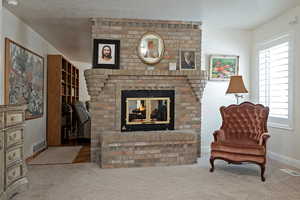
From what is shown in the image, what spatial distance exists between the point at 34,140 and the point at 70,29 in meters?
2.25

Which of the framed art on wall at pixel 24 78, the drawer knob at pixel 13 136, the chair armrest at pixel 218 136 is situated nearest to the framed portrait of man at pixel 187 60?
the chair armrest at pixel 218 136

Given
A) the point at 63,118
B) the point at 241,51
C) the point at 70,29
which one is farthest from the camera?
the point at 63,118

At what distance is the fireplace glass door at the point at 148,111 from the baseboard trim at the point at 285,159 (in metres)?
1.99

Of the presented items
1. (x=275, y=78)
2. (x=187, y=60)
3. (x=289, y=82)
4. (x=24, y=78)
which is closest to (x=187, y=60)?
(x=187, y=60)

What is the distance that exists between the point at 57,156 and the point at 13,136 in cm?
212

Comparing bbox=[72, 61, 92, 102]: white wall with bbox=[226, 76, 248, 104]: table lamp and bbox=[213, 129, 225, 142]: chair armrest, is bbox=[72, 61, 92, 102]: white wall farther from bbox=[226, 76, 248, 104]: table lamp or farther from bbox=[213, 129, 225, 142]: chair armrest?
bbox=[213, 129, 225, 142]: chair armrest

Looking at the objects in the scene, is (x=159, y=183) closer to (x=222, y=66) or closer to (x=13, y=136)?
(x=13, y=136)

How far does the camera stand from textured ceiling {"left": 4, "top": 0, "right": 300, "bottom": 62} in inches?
143

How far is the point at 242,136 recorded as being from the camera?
4102 mm

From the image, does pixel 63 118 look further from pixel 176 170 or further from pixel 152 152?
pixel 176 170

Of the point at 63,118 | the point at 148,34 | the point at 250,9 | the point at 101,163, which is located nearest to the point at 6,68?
the point at 101,163

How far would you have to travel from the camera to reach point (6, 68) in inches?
146

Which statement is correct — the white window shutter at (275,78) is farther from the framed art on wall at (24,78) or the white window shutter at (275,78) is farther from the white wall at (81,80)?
the white wall at (81,80)

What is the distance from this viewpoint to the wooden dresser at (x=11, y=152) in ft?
8.21
